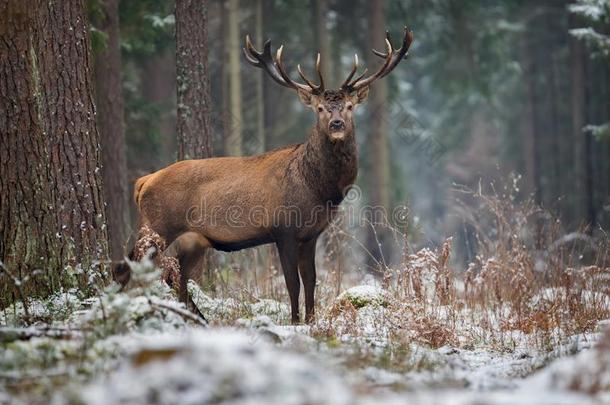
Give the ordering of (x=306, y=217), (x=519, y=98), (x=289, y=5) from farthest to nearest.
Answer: (x=519, y=98), (x=289, y=5), (x=306, y=217)

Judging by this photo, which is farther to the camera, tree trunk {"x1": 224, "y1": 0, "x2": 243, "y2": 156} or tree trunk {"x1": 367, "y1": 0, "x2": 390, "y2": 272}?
tree trunk {"x1": 367, "y1": 0, "x2": 390, "y2": 272}

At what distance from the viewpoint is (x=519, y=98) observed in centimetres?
3130

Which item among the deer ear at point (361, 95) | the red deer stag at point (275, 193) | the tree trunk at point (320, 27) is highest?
the tree trunk at point (320, 27)

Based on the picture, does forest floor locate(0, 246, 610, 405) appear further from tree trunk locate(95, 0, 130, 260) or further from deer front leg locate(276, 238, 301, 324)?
tree trunk locate(95, 0, 130, 260)

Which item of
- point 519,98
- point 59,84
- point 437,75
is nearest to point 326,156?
point 59,84

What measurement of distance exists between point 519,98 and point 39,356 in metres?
28.6

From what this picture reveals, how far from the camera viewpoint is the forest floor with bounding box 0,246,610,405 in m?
3.60

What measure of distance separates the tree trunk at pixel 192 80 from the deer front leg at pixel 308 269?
7.96ft

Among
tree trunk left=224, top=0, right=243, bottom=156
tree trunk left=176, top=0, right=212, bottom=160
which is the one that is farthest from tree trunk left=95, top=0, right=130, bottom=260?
tree trunk left=224, top=0, right=243, bottom=156

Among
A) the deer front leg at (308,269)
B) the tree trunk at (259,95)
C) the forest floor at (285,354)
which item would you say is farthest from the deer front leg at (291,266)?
the tree trunk at (259,95)

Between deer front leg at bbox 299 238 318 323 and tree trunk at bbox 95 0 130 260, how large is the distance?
524 cm

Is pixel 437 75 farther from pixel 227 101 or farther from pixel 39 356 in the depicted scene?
pixel 39 356

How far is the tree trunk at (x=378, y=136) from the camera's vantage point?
20188 millimetres

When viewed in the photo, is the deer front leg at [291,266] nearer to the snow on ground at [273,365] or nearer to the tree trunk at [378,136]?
the snow on ground at [273,365]
